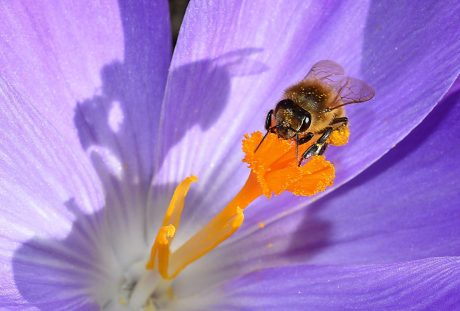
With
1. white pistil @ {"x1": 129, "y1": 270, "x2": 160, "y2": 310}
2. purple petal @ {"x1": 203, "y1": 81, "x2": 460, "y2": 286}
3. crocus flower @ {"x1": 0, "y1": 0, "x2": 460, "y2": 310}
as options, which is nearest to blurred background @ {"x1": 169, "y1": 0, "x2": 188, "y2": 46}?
crocus flower @ {"x1": 0, "y1": 0, "x2": 460, "y2": 310}

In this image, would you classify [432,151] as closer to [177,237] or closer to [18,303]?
[177,237]

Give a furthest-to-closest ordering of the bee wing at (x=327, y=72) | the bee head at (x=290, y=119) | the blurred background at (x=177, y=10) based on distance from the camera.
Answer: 1. the blurred background at (x=177, y=10)
2. the bee wing at (x=327, y=72)
3. the bee head at (x=290, y=119)

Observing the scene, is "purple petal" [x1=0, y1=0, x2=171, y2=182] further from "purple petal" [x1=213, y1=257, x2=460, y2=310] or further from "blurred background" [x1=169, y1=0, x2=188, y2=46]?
"blurred background" [x1=169, y1=0, x2=188, y2=46]

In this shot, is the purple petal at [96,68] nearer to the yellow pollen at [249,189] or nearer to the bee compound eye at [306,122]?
the yellow pollen at [249,189]

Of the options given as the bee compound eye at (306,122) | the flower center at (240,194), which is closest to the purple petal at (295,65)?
the flower center at (240,194)

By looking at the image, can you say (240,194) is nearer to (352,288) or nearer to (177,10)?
(352,288)

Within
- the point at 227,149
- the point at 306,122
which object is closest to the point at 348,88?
the point at 306,122
